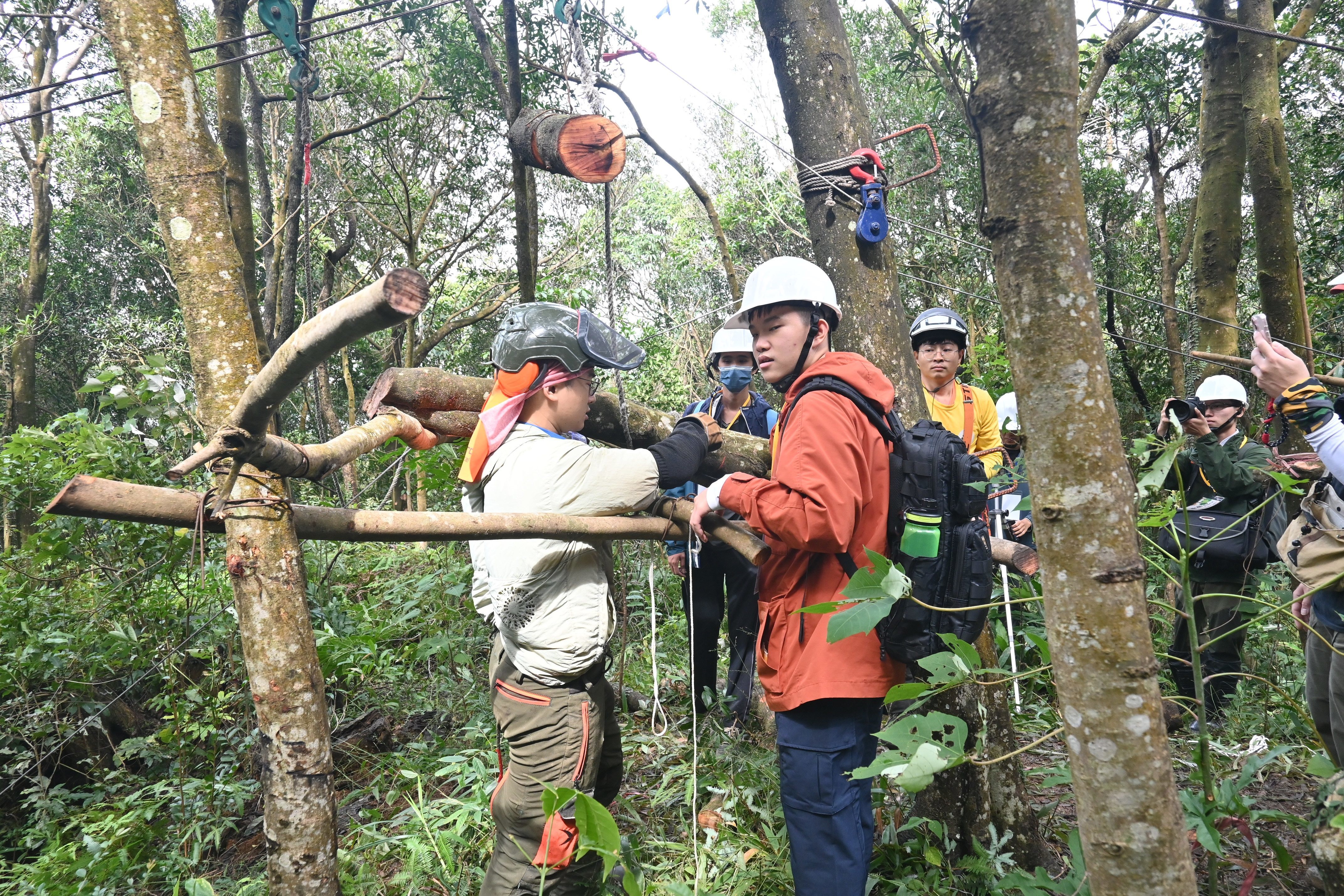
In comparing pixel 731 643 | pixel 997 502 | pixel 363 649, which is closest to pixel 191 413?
pixel 363 649

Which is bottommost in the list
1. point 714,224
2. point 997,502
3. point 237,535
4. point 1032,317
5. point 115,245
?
point 997,502

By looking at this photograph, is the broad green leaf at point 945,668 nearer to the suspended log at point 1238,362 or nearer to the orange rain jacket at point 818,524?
Result: the orange rain jacket at point 818,524

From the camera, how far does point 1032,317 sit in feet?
3.53

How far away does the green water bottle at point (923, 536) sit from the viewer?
203 cm

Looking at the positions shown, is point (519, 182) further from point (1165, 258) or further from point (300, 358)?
point (1165, 258)

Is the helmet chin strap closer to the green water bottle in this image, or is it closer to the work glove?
the work glove

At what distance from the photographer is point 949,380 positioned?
413cm

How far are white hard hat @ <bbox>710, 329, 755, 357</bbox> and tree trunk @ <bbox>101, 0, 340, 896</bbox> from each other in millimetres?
2604

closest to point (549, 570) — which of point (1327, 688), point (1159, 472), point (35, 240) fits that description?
point (1159, 472)

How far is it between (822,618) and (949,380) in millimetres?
2485

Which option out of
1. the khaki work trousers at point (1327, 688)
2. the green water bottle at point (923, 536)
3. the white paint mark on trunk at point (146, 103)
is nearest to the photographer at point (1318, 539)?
the khaki work trousers at point (1327, 688)

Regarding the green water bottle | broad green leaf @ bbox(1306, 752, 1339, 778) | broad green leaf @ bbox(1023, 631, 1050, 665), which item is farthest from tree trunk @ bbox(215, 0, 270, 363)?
broad green leaf @ bbox(1306, 752, 1339, 778)

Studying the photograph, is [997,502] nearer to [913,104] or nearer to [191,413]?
[191,413]

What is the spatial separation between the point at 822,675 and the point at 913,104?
1585 cm
